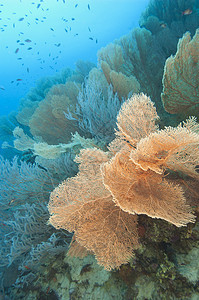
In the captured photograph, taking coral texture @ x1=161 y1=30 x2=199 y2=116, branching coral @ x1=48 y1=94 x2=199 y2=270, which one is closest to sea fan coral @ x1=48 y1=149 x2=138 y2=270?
branching coral @ x1=48 y1=94 x2=199 y2=270

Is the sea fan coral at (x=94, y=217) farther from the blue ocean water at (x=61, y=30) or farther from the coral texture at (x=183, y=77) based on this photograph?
the blue ocean water at (x=61, y=30)

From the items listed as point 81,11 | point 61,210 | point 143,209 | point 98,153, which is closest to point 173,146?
point 143,209

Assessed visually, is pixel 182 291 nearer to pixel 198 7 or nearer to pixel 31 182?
pixel 31 182

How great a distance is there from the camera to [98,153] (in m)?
1.96

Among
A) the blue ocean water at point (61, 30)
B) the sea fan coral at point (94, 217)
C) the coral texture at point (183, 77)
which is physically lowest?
the sea fan coral at point (94, 217)

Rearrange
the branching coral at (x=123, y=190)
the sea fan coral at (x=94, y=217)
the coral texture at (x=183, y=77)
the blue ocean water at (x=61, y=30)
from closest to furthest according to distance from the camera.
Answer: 1. the branching coral at (x=123, y=190)
2. the sea fan coral at (x=94, y=217)
3. the coral texture at (x=183, y=77)
4. the blue ocean water at (x=61, y=30)

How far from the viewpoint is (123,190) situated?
1.61 metres

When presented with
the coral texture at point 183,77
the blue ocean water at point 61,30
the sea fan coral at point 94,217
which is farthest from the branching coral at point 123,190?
the blue ocean water at point 61,30

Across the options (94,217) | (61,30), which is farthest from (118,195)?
(61,30)

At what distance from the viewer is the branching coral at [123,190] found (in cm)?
156

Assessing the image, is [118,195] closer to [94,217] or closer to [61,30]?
[94,217]

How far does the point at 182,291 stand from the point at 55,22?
79528mm

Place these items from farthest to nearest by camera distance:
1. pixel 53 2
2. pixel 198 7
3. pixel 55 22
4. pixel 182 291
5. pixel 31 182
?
pixel 55 22
pixel 53 2
pixel 198 7
pixel 31 182
pixel 182 291

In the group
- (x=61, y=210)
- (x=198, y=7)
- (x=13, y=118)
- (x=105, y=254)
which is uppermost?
(x=198, y=7)
